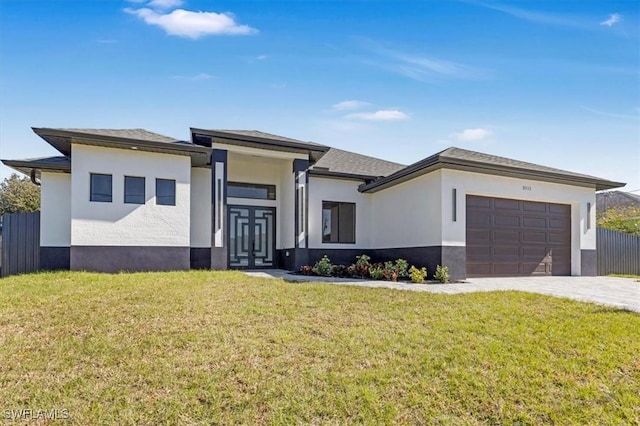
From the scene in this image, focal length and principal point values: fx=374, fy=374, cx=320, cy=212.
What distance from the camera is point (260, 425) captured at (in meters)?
3.19

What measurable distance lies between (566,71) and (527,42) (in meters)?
1.73

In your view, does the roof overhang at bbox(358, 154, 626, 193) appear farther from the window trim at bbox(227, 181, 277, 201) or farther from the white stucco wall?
the white stucco wall

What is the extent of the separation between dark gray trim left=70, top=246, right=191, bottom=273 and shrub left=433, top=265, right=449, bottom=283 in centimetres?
725

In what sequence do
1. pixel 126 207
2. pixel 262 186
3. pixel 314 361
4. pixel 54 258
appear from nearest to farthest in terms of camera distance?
pixel 314 361 → pixel 126 207 → pixel 54 258 → pixel 262 186

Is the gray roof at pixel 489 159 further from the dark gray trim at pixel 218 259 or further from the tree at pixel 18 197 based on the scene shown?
the tree at pixel 18 197

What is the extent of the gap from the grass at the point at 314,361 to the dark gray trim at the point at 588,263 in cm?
748

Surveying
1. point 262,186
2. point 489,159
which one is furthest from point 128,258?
point 489,159

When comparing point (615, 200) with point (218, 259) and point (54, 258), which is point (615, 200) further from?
point (54, 258)

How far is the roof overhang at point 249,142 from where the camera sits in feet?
38.0

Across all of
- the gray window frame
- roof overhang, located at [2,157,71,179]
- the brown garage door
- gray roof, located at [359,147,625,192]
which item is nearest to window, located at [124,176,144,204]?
the gray window frame

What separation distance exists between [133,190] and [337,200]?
6.83 meters

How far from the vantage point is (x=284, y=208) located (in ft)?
46.0

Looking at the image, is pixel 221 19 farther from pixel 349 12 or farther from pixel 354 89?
pixel 354 89

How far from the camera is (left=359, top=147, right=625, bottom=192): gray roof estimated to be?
10.6m
